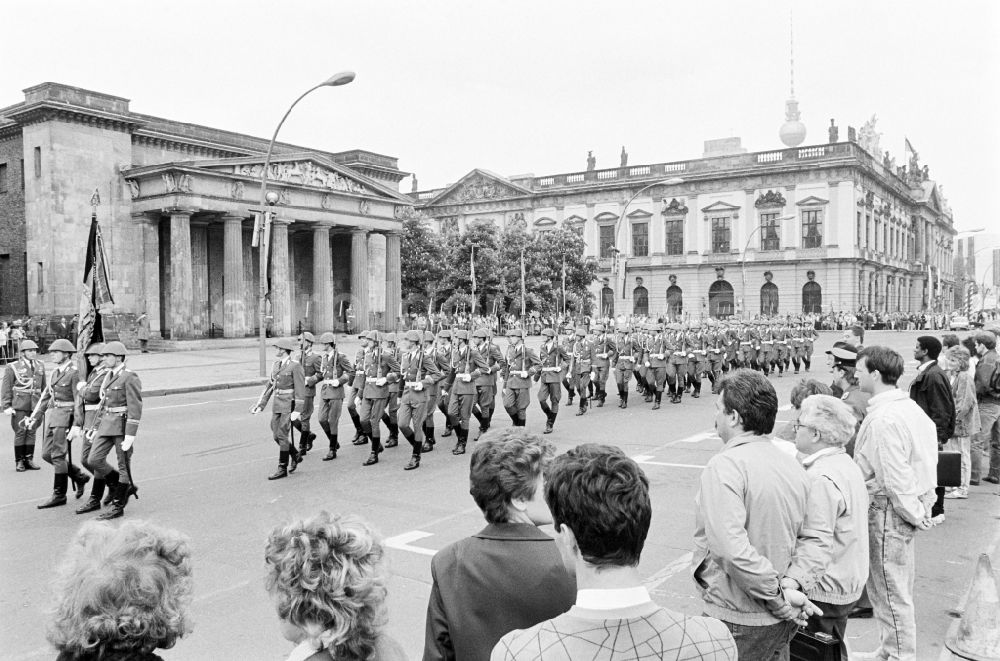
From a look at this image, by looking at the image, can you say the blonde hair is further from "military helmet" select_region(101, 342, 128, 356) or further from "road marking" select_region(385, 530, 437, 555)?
"military helmet" select_region(101, 342, 128, 356)

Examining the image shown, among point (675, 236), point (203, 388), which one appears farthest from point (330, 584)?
point (675, 236)

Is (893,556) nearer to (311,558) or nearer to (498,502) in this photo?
(498,502)

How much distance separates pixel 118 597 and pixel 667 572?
4888 mm

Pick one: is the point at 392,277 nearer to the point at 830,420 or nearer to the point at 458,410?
the point at 458,410

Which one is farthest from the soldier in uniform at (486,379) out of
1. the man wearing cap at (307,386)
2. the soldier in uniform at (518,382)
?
the man wearing cap at (307,386)

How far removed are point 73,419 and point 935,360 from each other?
933cm

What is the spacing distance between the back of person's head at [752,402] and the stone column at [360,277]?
40.1 meters

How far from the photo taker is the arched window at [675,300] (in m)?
66.6

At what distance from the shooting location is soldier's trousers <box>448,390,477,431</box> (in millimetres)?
12305

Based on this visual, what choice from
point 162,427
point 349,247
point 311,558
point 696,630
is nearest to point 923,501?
point 696,630

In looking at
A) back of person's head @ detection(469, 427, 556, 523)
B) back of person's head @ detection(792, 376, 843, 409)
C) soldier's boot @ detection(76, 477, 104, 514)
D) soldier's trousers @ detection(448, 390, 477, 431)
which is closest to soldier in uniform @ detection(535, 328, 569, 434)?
soldier's trousers @ detection(448, 390, 477, 431)

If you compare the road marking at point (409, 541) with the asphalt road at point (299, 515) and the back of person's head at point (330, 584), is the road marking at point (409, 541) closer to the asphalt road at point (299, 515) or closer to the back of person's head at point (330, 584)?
the asphalt road at point (299, 515)

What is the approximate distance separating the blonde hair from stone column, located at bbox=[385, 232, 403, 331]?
4222 centimetres

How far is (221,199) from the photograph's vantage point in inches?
1401
